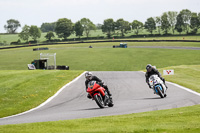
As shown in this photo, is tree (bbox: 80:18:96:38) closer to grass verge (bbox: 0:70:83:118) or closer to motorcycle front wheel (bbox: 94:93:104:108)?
grass verge (bbox: 0:70:83:118)

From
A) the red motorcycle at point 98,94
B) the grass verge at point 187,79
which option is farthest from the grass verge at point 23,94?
the grass verge at point 187,79

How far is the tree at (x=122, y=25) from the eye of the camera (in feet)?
581

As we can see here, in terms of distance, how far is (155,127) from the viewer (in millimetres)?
7938

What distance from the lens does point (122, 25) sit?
177125mm

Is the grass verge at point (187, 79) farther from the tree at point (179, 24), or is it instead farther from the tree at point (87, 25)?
the tree at point (87, 25)

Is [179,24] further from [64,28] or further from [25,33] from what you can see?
[25,33]

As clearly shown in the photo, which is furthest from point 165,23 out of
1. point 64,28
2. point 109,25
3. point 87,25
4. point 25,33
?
point 25,33

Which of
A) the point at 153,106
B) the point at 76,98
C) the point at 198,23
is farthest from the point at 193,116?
the point at 198,23

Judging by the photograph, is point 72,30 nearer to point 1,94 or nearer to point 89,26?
point 89,26

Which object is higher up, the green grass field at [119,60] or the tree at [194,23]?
the tree at [194,23]

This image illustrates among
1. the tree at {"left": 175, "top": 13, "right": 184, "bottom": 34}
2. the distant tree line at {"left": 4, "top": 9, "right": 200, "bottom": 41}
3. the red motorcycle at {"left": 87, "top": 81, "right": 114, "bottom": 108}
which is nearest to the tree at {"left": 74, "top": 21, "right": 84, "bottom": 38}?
the distant tree line at {"left": 4, "top": 9, "right": 200, "bottom": 41}

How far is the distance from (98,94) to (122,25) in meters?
166

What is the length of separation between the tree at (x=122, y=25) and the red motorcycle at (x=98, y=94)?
543 ft

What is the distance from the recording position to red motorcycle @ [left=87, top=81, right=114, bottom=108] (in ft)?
42.7
